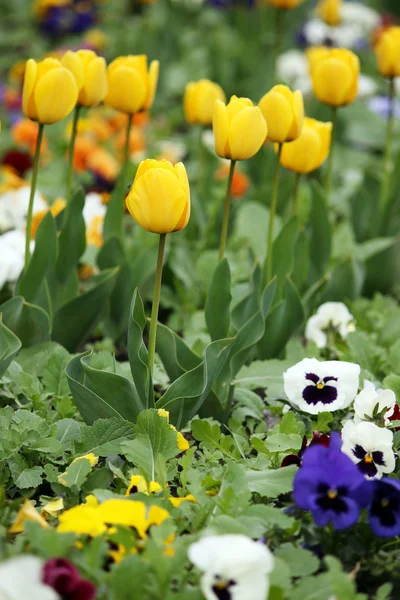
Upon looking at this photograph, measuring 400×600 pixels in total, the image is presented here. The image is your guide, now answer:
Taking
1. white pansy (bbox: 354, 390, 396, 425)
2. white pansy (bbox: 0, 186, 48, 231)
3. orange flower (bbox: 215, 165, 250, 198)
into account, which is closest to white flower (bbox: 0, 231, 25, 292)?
white pansy (bbox: 0, 186, 48, 231)

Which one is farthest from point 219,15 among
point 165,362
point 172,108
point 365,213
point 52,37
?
point 165,362

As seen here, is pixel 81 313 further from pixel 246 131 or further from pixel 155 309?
pixel 246 131

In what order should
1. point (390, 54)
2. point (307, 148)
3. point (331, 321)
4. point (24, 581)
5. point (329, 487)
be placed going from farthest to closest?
1. point (390, 54)
2. point (331, 321)
3. point (307, 148)
4. point (329, 487)
5. point (24, 581)

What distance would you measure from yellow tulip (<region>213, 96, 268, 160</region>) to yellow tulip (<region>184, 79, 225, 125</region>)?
96 centimetres

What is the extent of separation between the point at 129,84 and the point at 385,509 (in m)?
1.26

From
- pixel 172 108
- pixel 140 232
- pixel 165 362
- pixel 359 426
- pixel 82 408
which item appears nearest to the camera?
pixel 359 426

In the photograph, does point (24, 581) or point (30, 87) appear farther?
point (30, 87)

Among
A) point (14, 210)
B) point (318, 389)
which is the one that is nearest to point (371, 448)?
point (318, 389)

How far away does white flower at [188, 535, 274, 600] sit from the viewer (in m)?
1.29

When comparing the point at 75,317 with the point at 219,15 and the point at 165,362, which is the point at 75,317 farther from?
the point at 219,15

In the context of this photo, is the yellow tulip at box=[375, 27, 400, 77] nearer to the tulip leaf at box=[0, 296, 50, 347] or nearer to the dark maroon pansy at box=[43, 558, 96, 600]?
the tulip leaf at box=[0, 296, 50, 347]

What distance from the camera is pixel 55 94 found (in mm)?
1973

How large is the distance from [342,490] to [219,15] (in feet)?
17.5

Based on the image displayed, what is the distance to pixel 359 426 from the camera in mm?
1657
